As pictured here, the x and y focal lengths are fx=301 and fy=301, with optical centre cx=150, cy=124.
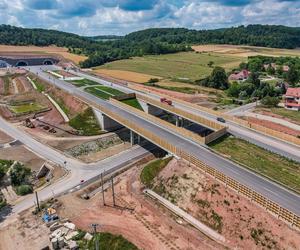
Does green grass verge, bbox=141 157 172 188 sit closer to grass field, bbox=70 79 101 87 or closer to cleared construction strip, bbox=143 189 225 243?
cleared construction strip, bbox=143 189 225 243

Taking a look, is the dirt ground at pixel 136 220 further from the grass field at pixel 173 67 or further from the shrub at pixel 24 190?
the grass field at pixel 173 67

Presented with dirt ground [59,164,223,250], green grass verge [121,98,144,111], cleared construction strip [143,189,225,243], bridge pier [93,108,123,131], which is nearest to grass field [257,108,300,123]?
green grass verge [121,98,144,111]

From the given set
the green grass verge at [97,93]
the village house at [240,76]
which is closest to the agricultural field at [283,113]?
the green grass verge at [97,93]

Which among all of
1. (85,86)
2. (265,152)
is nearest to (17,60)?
(85,86)

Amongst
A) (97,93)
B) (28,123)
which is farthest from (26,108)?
(97,93)

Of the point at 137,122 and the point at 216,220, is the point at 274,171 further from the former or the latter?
the point at 137,122

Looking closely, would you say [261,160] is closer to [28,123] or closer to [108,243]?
[108,243]
